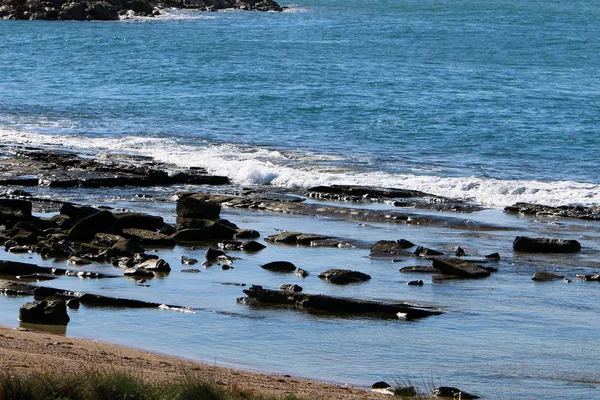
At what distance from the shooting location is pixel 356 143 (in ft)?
127

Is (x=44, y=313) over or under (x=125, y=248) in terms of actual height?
over

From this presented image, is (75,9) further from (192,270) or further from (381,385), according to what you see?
(381,385)

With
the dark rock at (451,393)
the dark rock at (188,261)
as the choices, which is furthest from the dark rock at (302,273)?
the dark rock at (451,393)

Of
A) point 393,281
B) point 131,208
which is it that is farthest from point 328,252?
point 131,208

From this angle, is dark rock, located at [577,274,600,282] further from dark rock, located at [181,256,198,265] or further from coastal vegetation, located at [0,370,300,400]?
coastal vegetation, located at [0,370,300,400]

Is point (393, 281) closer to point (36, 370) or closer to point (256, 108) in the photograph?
point (36, 370)

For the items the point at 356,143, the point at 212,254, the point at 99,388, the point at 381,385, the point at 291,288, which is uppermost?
the point at 99,388

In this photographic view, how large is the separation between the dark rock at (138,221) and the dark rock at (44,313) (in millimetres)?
6860

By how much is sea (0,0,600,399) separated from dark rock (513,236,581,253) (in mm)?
299

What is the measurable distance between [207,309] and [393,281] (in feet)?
12.4

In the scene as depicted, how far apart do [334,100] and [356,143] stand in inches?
415

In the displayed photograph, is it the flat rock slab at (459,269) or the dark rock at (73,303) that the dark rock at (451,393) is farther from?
the flat rock slab at (459,269)

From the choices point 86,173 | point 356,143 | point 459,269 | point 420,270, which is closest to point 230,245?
point 420,270

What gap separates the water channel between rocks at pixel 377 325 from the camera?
12828mm
